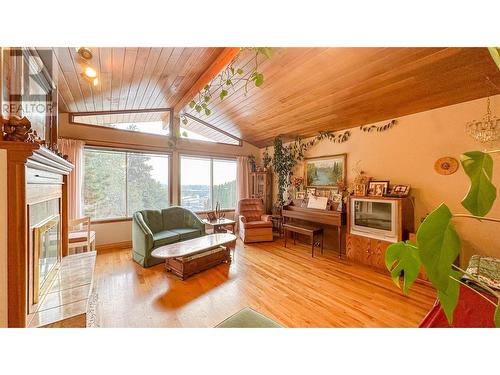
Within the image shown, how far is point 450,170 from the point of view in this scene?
2730mm

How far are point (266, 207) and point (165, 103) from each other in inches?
140

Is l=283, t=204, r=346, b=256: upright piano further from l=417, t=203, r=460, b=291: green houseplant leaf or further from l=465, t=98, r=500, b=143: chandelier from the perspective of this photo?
l=417, t=203, r=460, b=291: green houseplant leaf

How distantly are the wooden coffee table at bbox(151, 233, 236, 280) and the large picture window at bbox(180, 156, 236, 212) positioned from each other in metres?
1.93

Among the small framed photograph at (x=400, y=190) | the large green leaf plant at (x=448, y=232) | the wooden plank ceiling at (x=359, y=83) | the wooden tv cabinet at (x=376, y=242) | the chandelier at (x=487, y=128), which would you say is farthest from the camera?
the small framed photograph at (x=400, y=190)

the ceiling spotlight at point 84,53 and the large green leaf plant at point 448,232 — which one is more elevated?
the ceiling spotlight at point 84,53

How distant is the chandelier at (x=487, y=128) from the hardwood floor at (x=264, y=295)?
193 centimetres

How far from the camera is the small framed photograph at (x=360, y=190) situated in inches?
134

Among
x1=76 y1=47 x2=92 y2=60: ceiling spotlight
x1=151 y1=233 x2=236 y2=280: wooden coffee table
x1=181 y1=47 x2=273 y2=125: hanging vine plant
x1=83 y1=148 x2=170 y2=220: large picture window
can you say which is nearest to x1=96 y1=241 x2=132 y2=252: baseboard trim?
x1=83 y1=148 x2=170 y2=220: large picture window

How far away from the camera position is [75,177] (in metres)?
3.66

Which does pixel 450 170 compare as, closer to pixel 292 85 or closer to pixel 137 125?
pixel 292 85

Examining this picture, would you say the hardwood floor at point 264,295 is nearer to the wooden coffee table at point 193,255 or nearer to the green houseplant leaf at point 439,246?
the wooden coffee table at point 193,255

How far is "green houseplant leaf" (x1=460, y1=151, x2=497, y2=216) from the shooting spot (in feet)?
1.59

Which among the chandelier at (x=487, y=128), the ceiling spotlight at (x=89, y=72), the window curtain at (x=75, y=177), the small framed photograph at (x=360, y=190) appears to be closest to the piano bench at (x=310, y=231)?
the small framed photograph at (x=360, y=190)
